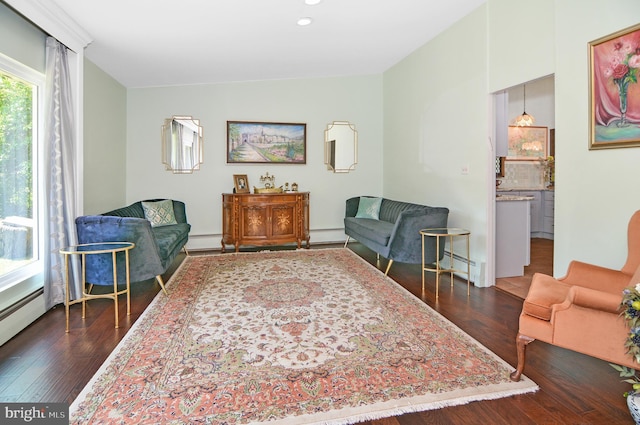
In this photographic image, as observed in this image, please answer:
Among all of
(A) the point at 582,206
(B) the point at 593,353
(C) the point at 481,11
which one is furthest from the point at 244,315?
(C) the point at 481,11

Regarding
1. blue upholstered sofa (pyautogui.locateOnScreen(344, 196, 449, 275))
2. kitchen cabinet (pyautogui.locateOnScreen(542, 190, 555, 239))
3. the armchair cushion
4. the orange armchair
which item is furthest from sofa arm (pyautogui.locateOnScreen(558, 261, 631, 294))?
kitchen cabinet (pyautogui.locateOnScreen(542, 190, 555, 239))

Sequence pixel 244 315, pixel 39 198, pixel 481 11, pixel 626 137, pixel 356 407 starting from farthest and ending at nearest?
1. pixel 481 11
2. pixel 39 198
3. pixel 244 315
4. pixel 626 137
5. pixel 356 407

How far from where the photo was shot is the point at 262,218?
19.6ft

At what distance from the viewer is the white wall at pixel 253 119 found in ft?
19.8

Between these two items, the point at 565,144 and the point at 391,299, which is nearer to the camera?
the point at 565,144


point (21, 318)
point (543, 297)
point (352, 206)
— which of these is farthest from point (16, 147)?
point (352, 206)

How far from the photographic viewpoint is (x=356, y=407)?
75.9 inches

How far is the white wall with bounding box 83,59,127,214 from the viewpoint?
4.42 metres

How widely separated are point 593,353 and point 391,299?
1.82 meters

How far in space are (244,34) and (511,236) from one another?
3.97 m

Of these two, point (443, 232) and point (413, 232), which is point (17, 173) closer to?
point (413, 232)

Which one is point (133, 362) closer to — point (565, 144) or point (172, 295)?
point (172, 295)

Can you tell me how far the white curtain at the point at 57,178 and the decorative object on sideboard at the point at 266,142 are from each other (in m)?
2.96

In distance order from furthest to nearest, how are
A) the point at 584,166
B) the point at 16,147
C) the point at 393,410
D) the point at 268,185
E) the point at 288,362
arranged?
the point at 268,185 < the point at 16,147 < the point at 584,166 < the point at 288,362 < the point at 393,410
